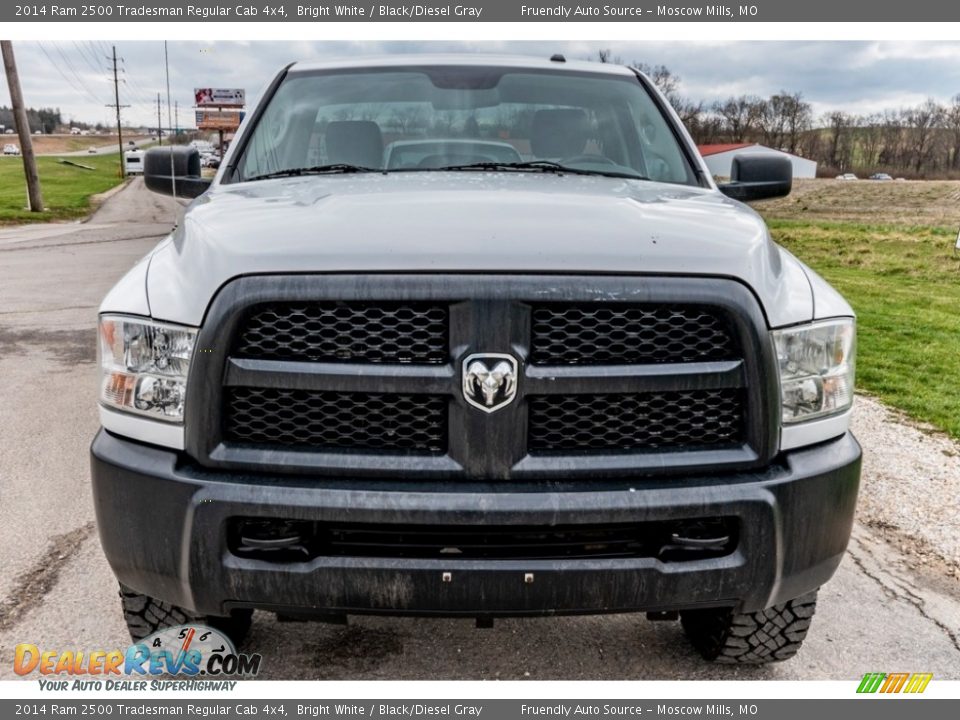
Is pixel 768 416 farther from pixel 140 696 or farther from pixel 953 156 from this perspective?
pixel 953 156

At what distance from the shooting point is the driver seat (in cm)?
352

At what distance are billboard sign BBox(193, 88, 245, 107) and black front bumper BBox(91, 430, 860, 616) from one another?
87.6 meters

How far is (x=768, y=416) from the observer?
2.18 m

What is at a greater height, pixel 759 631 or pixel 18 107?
pixel 18 107

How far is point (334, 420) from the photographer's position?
84.9 inches

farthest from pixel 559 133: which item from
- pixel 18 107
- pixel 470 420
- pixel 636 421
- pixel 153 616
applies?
pixel 18 107

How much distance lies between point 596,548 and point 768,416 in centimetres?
55

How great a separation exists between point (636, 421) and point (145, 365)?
1274 millimetres

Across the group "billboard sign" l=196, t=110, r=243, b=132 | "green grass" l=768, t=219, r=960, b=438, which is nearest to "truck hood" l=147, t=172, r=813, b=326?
"green grass" l=768, t=219, r=960, b=438

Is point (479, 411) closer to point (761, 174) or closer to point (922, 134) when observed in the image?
point (761, 174)

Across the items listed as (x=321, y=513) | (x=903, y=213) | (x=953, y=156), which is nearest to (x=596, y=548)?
(x=321, y=513)

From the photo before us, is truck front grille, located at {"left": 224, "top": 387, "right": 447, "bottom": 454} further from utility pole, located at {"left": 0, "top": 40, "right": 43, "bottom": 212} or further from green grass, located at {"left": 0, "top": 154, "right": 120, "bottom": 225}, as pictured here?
utility pole, located at {"left": 0, "top": 40, "right": 43, "bottom": 212}

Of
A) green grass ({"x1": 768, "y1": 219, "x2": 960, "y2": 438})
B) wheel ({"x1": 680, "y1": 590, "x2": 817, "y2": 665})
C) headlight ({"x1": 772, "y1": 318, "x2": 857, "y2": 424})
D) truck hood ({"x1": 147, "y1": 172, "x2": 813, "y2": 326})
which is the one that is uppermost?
truck hood ({"x1": 147, "y1": 172, "x2": 813, "y2": 326})

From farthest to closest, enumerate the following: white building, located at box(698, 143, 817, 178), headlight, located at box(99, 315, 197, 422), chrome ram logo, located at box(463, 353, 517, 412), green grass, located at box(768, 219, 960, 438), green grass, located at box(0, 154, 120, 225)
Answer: white building, located at box(698, 143, 817, 178) < green grass, located at box(0, 154, 120, 225) < green grass, located at box(768, 219, 960, 438) < headlight, located at box(99, 315, 197, 422) < chrome ram logo, located at box(463, 353, 517, 412)
